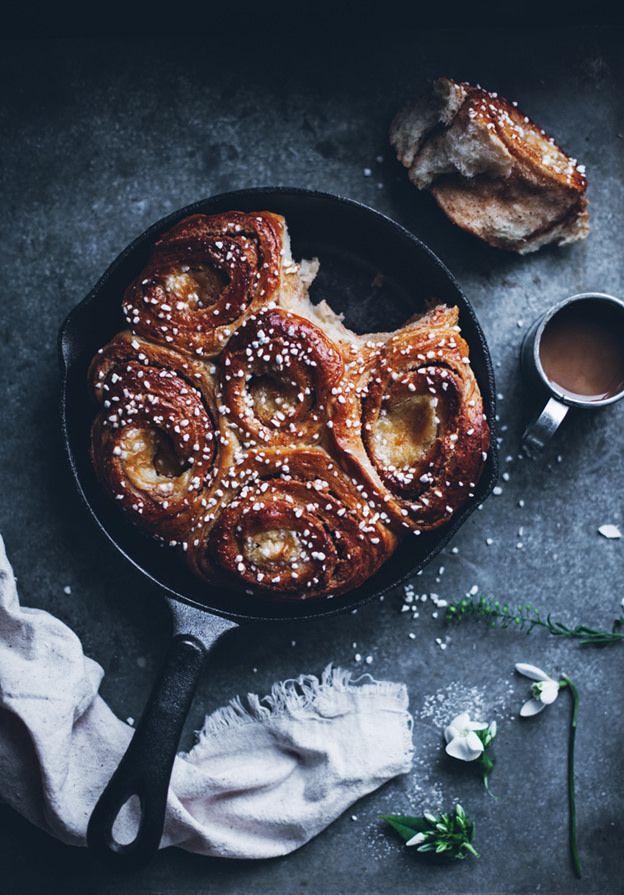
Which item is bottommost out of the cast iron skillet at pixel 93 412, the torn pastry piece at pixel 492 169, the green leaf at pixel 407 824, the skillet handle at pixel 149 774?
the green leaf at pixel 407 824

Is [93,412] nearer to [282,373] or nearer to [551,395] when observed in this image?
[282,373]

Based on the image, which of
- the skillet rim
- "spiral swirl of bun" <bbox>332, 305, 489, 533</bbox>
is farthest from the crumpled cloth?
"spiral swirl of bun" <bbox>332, 305, 489, 533</bbox>

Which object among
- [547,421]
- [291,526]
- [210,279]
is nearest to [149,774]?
[291,526]

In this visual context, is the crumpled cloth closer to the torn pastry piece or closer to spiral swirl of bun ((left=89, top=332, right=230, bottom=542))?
spiral swirl of bun ((left=89, top=332, right=230, bottom=542))

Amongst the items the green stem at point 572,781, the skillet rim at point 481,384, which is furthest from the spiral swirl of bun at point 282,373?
the green stem at point 572,781

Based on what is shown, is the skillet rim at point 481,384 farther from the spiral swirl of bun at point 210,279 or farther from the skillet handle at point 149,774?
the skillet handle at point 149,774

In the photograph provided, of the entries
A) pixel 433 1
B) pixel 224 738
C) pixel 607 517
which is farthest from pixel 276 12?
pixel 224 738

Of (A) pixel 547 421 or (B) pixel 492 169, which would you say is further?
(B) pixel 492 169
